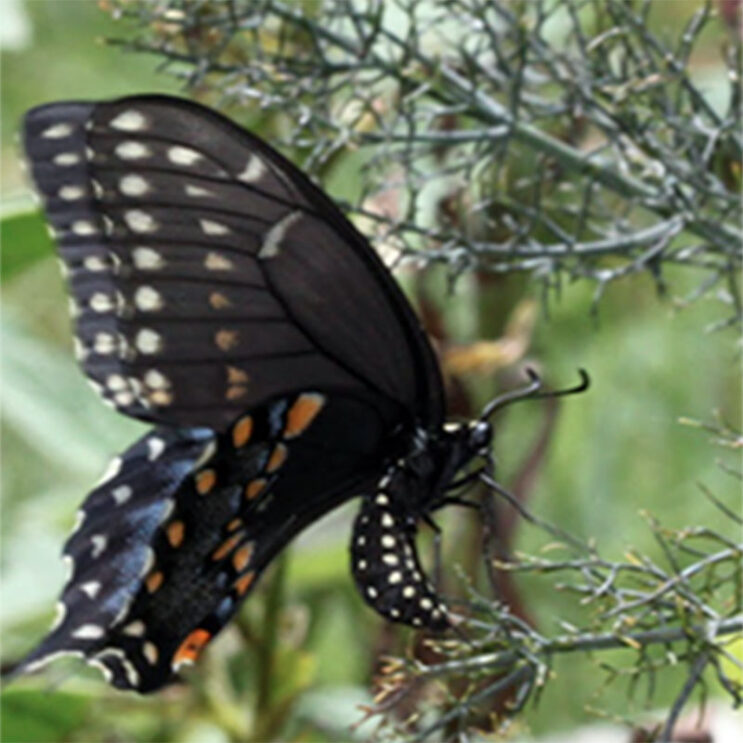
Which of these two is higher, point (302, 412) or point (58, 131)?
point (58, 131)

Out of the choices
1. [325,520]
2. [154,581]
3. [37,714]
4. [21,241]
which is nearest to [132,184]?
[154,581]

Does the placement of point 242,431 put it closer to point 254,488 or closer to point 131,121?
point 254,488

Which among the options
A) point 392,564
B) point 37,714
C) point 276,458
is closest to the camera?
point 392,564

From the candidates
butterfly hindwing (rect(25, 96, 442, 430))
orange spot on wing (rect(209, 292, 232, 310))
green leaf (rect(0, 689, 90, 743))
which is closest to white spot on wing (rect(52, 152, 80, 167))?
butterfly hindwing (rect(25, 96, 442, 430))

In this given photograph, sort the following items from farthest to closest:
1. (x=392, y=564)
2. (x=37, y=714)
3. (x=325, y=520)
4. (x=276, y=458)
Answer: (x=325, y=520), (x=37, y=714), (x=276, y=458), (x=392, y=564)

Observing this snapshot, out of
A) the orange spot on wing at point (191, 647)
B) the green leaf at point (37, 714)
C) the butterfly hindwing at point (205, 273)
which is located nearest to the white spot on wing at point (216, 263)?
the butterfly hindwing at point (205, 273)

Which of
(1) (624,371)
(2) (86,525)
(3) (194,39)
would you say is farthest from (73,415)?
(1) (624,371)

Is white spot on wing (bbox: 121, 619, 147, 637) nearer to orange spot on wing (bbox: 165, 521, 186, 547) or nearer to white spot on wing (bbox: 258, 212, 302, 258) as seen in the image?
orange spot on wing (bbox: 165, 521, 186, 547)

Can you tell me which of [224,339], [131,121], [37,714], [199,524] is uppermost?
[131,121]
